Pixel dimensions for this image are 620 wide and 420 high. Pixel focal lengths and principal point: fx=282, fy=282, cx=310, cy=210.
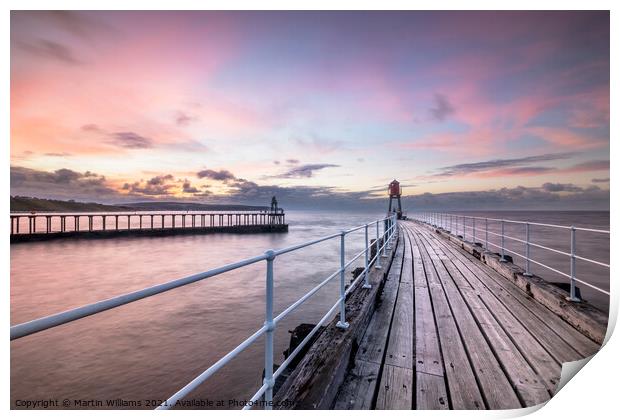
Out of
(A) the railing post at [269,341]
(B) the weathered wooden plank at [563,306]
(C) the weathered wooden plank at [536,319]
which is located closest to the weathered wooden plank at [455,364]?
(C) the weathered wooden plank at [536,319]

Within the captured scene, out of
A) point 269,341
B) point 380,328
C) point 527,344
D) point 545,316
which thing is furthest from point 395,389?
point 545,316

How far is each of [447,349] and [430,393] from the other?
716 mm

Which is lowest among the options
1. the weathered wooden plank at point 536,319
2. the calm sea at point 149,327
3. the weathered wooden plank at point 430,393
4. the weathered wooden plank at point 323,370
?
the calm sea at point 149,327

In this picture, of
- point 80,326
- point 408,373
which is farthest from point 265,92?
point 80,326

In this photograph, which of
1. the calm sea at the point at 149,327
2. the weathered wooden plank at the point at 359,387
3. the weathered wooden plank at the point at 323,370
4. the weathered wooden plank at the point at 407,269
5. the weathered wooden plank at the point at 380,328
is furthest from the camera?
the calm sea at the point at 149,327

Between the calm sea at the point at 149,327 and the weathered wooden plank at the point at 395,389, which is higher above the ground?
the weathered wooden plank at the point at 395,389

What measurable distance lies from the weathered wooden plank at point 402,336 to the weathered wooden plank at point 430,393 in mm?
170

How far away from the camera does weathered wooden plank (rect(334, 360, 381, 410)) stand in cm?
204

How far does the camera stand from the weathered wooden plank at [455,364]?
2092 mm

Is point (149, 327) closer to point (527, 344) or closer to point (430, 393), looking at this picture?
point (430, 393)

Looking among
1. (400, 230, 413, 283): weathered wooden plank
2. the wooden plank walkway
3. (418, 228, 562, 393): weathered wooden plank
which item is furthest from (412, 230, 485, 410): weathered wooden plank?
(400, 230, 413, 283): weathered wooden plank

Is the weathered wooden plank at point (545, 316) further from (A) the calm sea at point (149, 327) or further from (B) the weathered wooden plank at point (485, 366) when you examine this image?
(A) the calm sea at point (149, 327)

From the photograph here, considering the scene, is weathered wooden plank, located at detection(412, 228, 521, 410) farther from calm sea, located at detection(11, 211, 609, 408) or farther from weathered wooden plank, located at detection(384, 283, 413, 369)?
calm sea, located at detection(11, 211, 609, 408)
